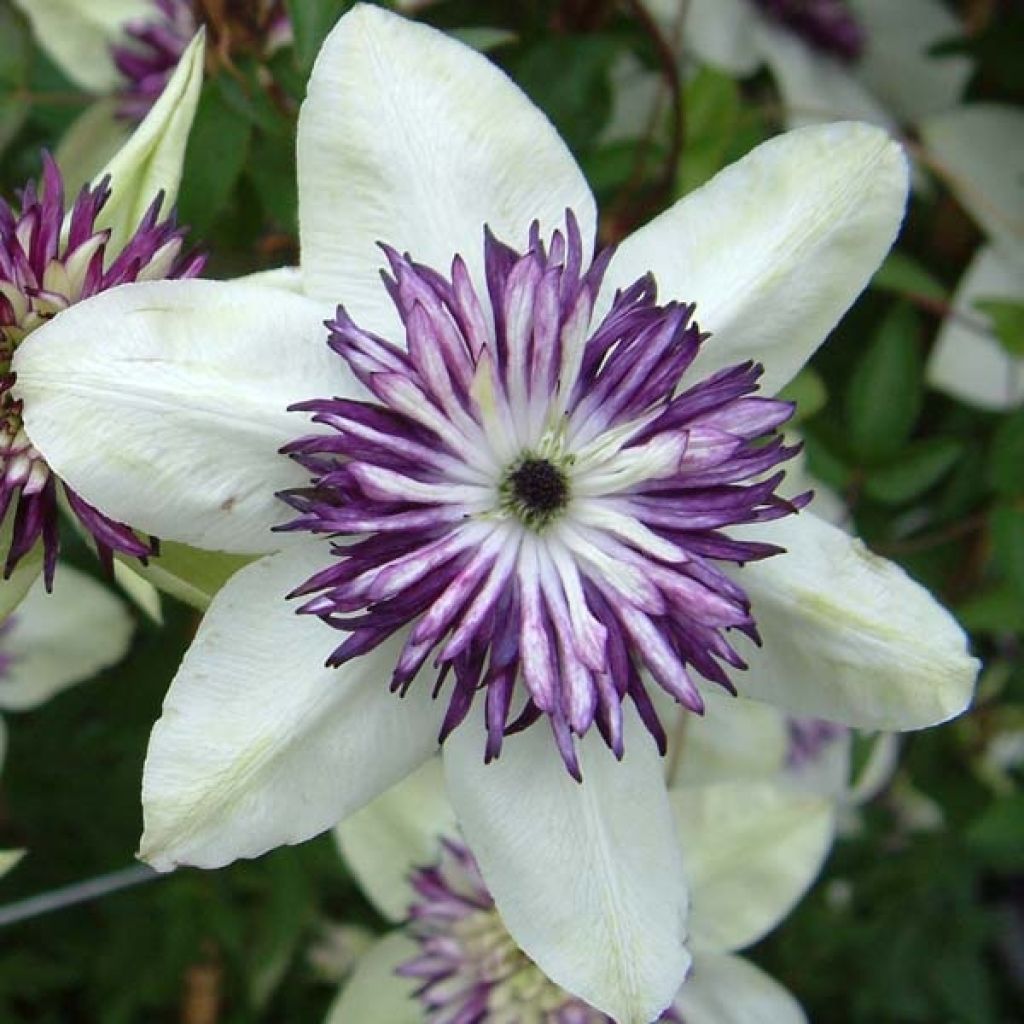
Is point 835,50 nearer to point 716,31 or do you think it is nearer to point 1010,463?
point 716,31

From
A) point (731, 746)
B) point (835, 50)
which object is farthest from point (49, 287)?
point (835, 50)

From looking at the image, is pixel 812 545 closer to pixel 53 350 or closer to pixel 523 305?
pixel 523 305

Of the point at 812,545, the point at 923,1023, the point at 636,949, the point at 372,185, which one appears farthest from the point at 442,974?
the point at 923,1023

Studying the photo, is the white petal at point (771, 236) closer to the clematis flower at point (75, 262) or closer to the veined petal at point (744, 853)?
the clematis flower at point (75, 262)

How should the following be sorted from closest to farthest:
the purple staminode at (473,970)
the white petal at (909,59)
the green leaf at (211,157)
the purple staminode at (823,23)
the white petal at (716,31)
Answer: the green leaf at (211,157), the purple staminode at (473,970), the white petal at (716,31), the purple staminode at (823,23), the white petal at (909,59)

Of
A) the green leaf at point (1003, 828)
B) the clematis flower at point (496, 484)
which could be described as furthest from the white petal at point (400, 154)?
the green leaf at point (1003, 828)

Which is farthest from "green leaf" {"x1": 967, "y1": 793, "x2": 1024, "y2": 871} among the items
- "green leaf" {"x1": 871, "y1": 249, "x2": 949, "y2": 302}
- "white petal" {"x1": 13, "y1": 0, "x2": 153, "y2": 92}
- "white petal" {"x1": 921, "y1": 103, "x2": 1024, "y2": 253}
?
"white petal" {"x1": 13, "y1": 0, "x2": 153, "y2": 92}

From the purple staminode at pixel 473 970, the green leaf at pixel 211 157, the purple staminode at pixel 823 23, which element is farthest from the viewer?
the purple staminode at pixel 823 23
